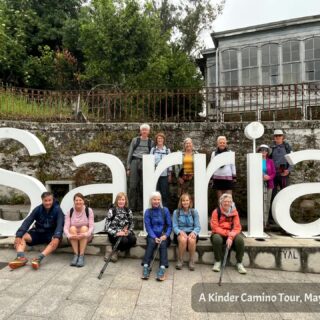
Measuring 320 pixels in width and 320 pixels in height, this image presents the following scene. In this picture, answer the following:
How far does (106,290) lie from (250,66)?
11370 mm

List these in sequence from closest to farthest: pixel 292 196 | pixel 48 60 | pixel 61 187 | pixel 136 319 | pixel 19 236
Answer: pixel 136 319
pixel 19 236
pixel 292 196
pixel 61 187
pixel 48 60

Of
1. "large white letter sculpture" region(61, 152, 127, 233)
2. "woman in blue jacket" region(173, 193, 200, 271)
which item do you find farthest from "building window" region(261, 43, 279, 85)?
"woman in blue jacket" region(173, 193, 200, 271)

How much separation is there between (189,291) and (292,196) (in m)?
2.50

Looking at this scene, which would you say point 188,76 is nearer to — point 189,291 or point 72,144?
point 72,144

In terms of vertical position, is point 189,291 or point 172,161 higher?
point 172,161

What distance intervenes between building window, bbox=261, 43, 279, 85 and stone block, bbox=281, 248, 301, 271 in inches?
371

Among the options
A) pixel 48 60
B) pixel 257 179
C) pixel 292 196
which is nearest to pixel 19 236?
pixel 257 179

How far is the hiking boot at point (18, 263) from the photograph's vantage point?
4323mm

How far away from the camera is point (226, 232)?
4.64 meters

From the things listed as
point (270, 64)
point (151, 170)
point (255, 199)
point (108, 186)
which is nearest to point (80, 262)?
point (108, 186)

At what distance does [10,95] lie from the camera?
769 centimetres

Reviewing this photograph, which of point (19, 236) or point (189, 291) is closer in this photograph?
point (189, 291)

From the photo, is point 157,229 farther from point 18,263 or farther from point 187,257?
point 18,263

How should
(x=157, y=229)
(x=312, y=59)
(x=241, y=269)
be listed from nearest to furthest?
(x=241, y=269)
(x=157, y=229)
(x=312, y=59)
